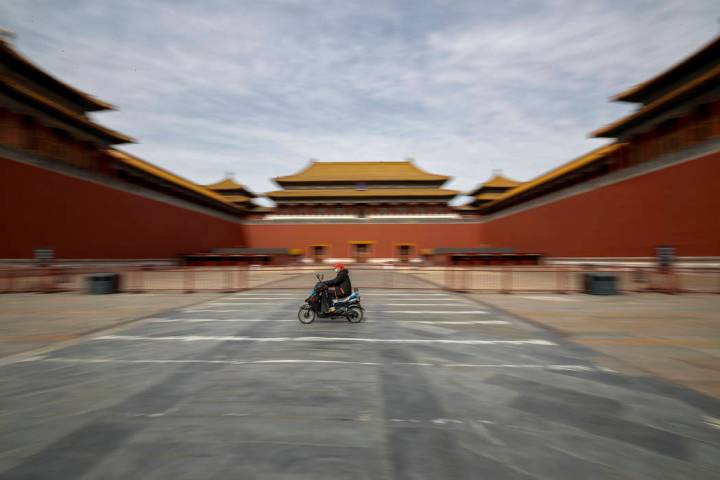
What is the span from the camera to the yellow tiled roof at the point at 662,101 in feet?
47.0

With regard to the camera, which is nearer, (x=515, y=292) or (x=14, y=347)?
(x=14, y=347)

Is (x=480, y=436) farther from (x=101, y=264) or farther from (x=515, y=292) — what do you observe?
(x=101, y=264)

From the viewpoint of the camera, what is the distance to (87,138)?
63.2ft

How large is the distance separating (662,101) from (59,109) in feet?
94.9

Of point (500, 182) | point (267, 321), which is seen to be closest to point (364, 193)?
point (500, 182)

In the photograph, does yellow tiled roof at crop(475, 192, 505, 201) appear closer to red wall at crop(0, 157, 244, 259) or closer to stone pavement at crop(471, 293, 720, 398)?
stone pavement at crop(471, 293, 720, 398)

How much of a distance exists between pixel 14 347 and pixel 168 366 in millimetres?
2935

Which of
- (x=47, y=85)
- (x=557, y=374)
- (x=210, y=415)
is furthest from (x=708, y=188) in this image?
(x=47, y=85)

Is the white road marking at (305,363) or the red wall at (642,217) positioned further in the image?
the red wall at (642,217)

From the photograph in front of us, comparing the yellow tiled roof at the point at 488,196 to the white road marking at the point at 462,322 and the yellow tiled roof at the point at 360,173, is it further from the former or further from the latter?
the white road marking at the point at 462,322

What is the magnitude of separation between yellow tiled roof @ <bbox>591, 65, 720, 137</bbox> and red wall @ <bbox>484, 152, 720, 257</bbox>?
9.86 feet

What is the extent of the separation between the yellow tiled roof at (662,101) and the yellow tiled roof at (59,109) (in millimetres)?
28059

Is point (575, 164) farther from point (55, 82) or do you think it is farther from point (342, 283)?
point (55, 82)

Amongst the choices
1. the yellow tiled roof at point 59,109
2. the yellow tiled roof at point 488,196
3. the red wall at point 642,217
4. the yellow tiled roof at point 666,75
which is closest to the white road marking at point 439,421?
the red wall at point 642,217
